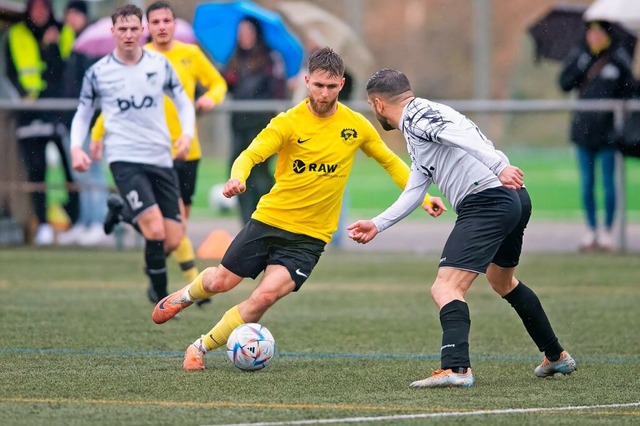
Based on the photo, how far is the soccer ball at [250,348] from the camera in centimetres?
736

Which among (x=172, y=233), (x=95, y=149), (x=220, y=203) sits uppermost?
(x=95, y=149)

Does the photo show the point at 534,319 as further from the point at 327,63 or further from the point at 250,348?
the point at 327,63

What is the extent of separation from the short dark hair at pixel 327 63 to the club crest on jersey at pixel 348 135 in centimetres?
37

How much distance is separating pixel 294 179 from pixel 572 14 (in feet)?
35.4

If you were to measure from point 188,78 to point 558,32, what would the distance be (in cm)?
802

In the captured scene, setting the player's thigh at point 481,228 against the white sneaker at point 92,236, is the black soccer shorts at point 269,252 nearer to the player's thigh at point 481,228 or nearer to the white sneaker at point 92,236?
the player's thigh at point 481,228

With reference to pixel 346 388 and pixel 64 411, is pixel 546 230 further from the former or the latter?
pixel 64 411

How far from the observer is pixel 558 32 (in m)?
17.8

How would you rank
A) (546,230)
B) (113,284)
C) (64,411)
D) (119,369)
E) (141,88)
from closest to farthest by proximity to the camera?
(64,411), (119,369), (141,88), (113,284), (546,230)

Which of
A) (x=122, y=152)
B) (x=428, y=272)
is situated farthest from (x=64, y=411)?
(x=428, y=272)

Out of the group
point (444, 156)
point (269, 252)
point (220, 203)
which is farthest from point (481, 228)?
point (220, 203)

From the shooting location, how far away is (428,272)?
45.0ft

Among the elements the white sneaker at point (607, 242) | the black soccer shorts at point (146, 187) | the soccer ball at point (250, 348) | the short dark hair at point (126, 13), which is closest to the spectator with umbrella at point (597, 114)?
the white sneaker at point (607, 242)

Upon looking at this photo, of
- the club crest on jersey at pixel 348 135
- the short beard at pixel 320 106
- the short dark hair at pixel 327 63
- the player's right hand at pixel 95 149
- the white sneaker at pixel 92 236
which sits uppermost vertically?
the short dark hair at pixel 327 63
